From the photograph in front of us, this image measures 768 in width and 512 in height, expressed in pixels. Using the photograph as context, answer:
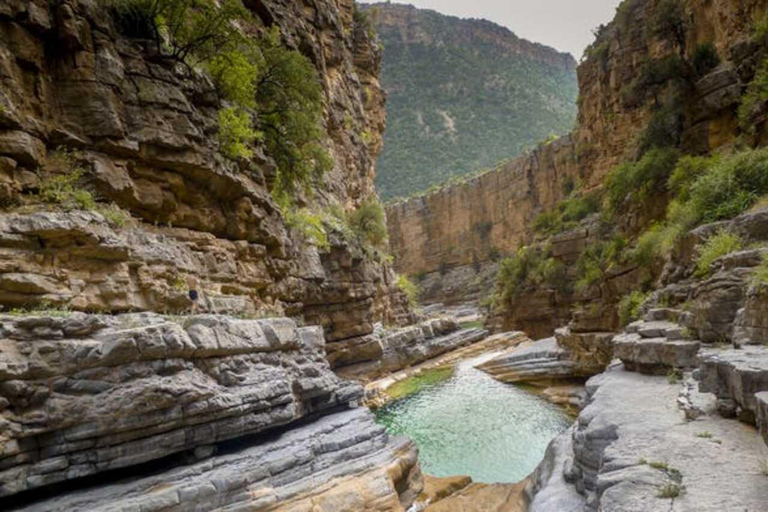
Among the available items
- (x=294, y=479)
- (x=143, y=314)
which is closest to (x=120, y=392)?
(x=143, y=314)

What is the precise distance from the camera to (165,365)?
223 inches

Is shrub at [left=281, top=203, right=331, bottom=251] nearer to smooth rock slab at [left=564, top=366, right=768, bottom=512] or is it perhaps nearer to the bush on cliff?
smooth rock slab at [left=564, top=366, right=768, bottom=512]

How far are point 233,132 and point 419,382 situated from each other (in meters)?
13.0

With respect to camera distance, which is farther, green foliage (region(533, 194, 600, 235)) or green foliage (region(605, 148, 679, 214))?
green foliage (region(533, 194, 600, 235))

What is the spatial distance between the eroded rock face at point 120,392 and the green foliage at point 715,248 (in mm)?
7903

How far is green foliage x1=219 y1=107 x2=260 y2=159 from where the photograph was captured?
1001cm

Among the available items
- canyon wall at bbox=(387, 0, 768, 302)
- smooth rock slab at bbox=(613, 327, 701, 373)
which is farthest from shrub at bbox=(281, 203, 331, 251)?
canyon wall at bbox=(387, 0, 768, 302)

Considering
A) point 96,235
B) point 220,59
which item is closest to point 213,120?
point 220,59

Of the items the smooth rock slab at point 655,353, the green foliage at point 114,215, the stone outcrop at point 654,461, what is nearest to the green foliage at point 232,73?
the green foliage at point 114,215

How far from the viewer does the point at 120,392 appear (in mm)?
5184

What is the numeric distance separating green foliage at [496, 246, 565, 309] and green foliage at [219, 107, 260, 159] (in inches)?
654

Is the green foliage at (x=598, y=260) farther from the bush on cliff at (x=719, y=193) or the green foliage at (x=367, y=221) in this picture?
the green foliage at (x=367, y=221)

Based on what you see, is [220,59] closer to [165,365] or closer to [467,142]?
[165,365]

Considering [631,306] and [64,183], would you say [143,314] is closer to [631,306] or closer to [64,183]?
[64,183]
